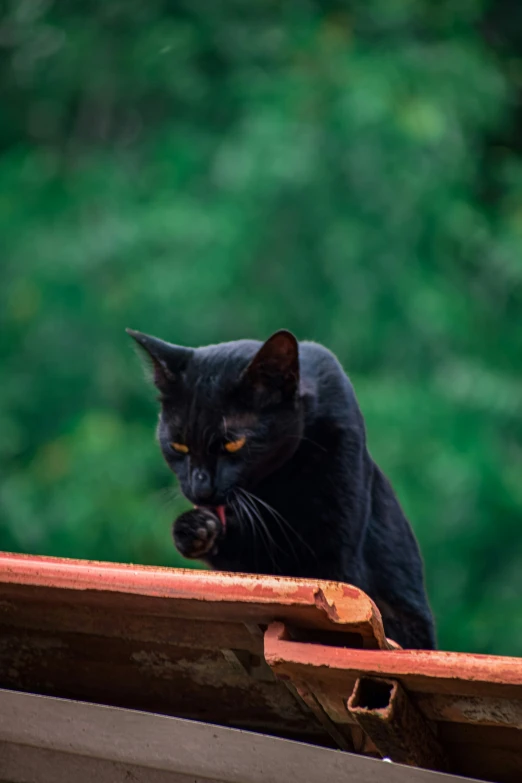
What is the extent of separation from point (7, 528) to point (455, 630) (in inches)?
78.6

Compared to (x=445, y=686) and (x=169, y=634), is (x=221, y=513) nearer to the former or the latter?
(x=169, y=634)

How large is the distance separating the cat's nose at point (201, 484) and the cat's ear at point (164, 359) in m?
0.21

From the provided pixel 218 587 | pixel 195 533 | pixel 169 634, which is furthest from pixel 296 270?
pixel 218 587

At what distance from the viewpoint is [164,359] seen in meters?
2.22

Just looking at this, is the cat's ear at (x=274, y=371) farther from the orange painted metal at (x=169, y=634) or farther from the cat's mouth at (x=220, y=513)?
the orange painted metal at (x=169, y=634)

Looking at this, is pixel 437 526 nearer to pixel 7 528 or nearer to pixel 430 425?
pixel 430 425

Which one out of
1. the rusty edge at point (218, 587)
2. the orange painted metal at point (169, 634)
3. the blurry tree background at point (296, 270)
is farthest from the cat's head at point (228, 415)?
the blurry tree background at point (296, 270)

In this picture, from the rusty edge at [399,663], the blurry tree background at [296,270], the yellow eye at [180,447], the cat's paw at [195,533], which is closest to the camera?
the rusty edge at [399,663]

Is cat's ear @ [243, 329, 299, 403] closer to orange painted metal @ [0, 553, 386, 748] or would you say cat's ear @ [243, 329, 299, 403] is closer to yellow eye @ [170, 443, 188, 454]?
yellow eye @ [170, 443, 188, 454]

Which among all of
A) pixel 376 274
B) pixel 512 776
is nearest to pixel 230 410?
pixel 512 776

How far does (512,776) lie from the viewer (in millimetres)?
1291

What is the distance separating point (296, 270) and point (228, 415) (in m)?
3.40

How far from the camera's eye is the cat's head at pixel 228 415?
82.3 inches

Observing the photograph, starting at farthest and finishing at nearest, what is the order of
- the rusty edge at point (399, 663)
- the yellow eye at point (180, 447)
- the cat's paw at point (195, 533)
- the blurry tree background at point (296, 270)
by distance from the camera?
the blurry tree background at point (296, 270) < the yellow eye at point (180, 447) < the cat's paw at point (195, 533) < the rusty edge at point (399, 663)
